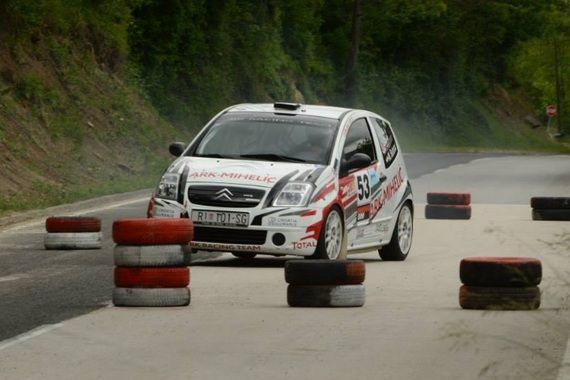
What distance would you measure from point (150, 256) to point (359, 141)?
5.92 metres

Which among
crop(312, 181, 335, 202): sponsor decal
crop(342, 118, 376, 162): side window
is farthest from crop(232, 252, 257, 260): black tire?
crop(342, 118, 376, 162): side window

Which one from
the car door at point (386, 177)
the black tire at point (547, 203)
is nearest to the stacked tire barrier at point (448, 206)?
the black tire at point (547, 203)

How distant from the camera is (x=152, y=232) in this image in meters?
14.1

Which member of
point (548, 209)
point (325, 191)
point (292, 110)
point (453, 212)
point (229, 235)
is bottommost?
point (453, 212)

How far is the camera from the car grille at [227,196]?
17.7 metres

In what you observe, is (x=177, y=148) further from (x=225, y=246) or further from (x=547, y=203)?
(x=547, y=203)

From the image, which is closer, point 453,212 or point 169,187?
point 169,187

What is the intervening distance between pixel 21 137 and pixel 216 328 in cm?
2349

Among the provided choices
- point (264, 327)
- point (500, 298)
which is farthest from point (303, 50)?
point (264, 327)

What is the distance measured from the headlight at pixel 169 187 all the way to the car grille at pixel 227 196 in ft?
0.70

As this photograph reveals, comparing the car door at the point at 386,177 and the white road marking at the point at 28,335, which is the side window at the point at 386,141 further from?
the white road marking at the point at 28,335

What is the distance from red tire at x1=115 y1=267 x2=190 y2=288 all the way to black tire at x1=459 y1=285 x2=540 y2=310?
2216 millimetres

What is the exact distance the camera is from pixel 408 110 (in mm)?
87875

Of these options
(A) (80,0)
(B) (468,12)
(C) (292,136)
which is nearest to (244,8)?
(A) (80,0)
